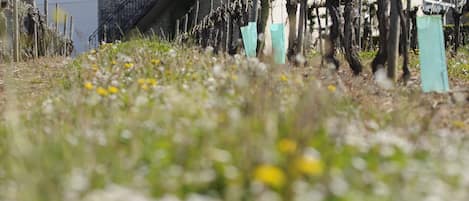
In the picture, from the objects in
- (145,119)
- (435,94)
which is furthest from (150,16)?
(145,119)

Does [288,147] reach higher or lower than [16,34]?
lower

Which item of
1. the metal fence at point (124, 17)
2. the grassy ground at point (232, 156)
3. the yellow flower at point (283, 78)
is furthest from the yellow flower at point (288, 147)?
the metal fence at point (124, 17)

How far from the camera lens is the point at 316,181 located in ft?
6.57

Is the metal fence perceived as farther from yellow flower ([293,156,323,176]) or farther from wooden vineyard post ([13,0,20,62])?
yellow flower ([293,156,323,176])

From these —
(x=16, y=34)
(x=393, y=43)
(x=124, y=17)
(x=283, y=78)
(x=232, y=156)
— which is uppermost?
(x=124, y=17)

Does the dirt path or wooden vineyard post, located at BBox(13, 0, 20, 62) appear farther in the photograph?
wooden vineyard post, located at BBox(13, 0, 20, 62)

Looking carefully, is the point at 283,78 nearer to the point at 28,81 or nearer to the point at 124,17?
the point at 28,81

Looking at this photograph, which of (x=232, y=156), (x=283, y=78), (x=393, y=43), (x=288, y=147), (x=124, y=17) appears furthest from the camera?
(x=124, y=17)

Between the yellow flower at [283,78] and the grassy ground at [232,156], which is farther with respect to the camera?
the yellow flower at [283,78]

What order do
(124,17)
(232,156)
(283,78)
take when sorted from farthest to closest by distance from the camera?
(124,17), (283,78), (232,156)

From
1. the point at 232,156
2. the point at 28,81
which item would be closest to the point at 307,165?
the point at 232,156

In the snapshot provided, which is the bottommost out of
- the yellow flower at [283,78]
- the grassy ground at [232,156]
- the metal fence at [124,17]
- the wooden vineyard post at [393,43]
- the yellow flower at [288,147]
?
the grassy ground at [232,156]

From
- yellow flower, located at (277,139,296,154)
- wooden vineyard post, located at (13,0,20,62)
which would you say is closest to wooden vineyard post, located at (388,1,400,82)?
yellow flower, located at (277,139,296,154)

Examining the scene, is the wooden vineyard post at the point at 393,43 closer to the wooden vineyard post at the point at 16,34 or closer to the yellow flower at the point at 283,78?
the yellow flower at the point at 283,78
